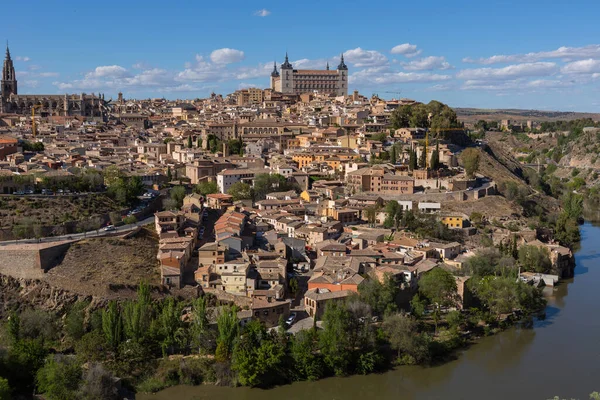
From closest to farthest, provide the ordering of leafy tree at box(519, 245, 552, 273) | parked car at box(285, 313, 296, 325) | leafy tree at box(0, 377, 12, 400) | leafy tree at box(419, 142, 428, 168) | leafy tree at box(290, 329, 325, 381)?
leafy tree at box(0, 377, 12, 400) < leafy tree at box(290, 329, 325, 381) < parked car at box(285, 313, 296, 325) < leafy tree at box(519, 245, 552, 273) < leafy tree at box(419, 142, 428, 168)

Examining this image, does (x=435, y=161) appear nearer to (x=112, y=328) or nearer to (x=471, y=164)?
(x=471, y=164)

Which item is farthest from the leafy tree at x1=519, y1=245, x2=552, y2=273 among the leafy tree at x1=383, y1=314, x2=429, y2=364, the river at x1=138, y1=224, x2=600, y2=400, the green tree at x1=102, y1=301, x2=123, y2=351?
the green tree at x1=102, y1=301, x2=123, y2=351

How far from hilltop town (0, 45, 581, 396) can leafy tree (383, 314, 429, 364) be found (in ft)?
1.87

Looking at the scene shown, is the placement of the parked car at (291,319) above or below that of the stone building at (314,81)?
below

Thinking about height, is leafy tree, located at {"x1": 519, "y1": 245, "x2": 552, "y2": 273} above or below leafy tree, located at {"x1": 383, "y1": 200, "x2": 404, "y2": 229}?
below

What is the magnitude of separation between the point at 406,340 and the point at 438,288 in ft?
7.58

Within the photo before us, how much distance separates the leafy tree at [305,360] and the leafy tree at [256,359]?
30 centimetres

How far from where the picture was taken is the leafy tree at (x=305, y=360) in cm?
1302

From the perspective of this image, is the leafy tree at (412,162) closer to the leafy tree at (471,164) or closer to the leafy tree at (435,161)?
the leafy tree at (435,161)

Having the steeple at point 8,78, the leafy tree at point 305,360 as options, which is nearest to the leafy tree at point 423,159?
the leafy tree at point 305,360

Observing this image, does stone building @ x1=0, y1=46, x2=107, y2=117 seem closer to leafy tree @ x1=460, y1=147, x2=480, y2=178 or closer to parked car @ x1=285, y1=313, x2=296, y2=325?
leafy tree @ x1=460, y1=147, x2=480, y2=178

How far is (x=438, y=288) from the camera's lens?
50.7 ft

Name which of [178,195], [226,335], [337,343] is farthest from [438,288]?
[178,195]

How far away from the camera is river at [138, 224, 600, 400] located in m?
12.6
